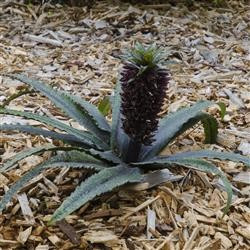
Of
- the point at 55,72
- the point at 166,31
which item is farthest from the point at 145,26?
the point at 55,72

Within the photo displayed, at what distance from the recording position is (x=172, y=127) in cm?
221

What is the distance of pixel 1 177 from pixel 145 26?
2367 mm

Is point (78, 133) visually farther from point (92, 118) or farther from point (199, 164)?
point (199, 164)

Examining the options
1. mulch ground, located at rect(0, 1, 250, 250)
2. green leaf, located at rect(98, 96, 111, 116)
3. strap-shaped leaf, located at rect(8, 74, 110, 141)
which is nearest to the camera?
mulch ground, located at rect(0, 1, 250, 250)

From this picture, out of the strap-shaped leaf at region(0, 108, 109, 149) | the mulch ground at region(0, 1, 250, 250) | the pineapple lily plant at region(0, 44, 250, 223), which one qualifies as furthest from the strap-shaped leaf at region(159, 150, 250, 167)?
the strap-shaped leaf at region(0, 108, 109, 149)

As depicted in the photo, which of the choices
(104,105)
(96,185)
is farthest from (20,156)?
(104,105)

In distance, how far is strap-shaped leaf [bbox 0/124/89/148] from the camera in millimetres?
2035

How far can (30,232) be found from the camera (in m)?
1.87

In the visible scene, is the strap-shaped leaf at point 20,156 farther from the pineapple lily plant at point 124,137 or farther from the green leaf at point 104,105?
the green leaf at point 104,105

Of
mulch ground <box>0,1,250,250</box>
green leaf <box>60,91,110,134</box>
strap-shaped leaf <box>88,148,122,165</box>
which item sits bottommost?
mulch ground <box>0,1,250,250</box>

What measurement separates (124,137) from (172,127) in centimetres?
19

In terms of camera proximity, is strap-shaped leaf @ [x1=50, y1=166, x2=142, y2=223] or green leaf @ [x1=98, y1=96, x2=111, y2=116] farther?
green leaf @ [x1=98, y1=96, x2=111, y2=116]

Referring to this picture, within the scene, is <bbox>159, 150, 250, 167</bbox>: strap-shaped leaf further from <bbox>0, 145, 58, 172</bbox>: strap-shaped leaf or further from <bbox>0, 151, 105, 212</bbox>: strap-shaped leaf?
<bbox>0, 145, 58, 172</bbox>: strap-shaped leaf

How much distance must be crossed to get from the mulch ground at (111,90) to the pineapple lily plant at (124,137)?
102 mm
